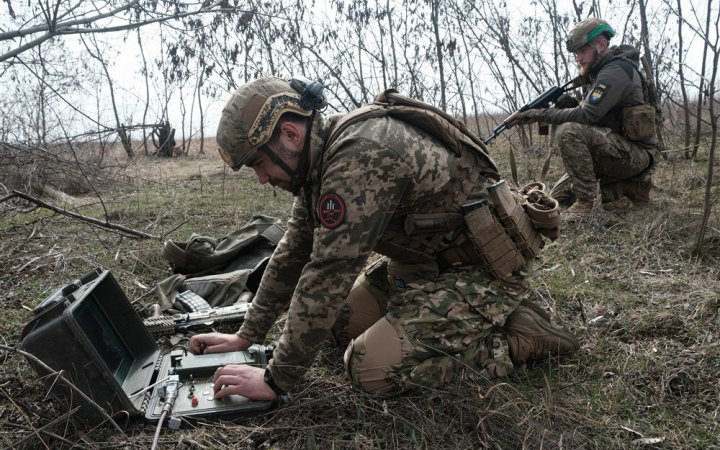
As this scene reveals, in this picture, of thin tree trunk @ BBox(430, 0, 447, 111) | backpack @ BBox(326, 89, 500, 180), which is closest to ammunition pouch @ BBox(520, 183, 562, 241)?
backpack @ BBox(326, 89, 500, 180)

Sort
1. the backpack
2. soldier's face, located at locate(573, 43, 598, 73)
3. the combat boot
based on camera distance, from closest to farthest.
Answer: the backpack
the combat boot
soldier's face, located at locate(573, 43, 598, 73)

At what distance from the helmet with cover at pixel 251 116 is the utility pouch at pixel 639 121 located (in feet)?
13.2

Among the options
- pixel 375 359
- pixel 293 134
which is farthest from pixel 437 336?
pixel 293 134

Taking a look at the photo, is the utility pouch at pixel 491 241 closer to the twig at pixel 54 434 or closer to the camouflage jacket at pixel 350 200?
the camouflage jacket at pixel 350 200

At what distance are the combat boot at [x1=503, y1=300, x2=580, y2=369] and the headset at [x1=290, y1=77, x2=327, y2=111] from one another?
1.30 meters

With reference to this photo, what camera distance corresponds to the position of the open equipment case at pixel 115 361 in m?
1.97

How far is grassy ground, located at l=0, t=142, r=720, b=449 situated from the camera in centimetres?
201

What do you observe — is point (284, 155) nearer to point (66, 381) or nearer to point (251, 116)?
point (251, 116)

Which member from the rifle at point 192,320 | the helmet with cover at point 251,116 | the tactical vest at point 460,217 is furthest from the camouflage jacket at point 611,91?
the helmet with cover at point 251,116

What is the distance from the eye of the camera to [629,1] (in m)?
7.55

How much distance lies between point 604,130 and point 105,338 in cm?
459

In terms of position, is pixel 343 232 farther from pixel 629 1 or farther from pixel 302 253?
pixel 629 1

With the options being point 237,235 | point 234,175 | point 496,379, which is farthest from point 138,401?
point 234,175

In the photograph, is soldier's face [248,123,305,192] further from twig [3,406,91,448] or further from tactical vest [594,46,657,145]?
tactical vest [594,46,657,145]
